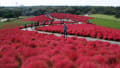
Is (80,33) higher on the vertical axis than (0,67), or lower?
lower

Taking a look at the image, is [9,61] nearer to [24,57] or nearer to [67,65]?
[24,57]

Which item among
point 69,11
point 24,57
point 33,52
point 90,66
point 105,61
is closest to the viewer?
point 90,66

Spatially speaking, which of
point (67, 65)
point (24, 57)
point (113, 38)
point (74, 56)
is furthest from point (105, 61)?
point (113, 38)

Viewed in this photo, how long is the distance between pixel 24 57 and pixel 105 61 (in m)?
2.96

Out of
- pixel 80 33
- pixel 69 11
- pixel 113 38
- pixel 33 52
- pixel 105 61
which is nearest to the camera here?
pixel 105 61

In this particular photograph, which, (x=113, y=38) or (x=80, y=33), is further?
(x=80, y=33)

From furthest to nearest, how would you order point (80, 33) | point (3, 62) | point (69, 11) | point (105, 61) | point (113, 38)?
1. point (69, 11)
2. point (80, 33)
3. point (113, 38)
4. point (105, 61)
5. point (3, 62)

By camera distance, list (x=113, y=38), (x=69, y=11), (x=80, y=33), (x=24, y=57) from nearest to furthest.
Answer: (x=24, y=57)
(x=113, y=38)
(x=80, y=33)
(x=69, y=11)

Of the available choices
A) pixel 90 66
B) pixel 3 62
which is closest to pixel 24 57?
pixel 3 62

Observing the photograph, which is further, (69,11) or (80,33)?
(69,11)

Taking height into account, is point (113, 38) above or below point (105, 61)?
below

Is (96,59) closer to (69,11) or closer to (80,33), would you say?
(80,33)

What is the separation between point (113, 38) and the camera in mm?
13469

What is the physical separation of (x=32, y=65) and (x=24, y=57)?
1.39 m
